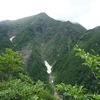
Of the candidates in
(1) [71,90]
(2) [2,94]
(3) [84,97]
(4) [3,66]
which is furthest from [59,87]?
(4) [3,66]

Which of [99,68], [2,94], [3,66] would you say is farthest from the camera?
[3,66]

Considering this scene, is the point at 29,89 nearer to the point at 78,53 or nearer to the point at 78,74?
the point at 78,53

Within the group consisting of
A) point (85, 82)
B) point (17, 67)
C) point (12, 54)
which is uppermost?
point (12, 54)

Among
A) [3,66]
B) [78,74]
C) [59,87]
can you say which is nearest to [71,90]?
[59,87]

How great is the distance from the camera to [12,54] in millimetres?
44375

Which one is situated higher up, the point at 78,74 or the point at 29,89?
the point at 29,89

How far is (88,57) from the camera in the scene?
7309 millimetres

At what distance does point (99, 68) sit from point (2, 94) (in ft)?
55.3

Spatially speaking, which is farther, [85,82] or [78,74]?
[78,74]

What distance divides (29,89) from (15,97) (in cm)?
229

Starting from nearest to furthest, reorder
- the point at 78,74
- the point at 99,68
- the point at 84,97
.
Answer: the point at 84,97 → the point at 99,68 → the point at 78,74

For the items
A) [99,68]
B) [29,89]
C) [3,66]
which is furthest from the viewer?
[3,66]

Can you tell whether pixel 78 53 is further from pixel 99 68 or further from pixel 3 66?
pixel 3 66

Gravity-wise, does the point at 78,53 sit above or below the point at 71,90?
above
